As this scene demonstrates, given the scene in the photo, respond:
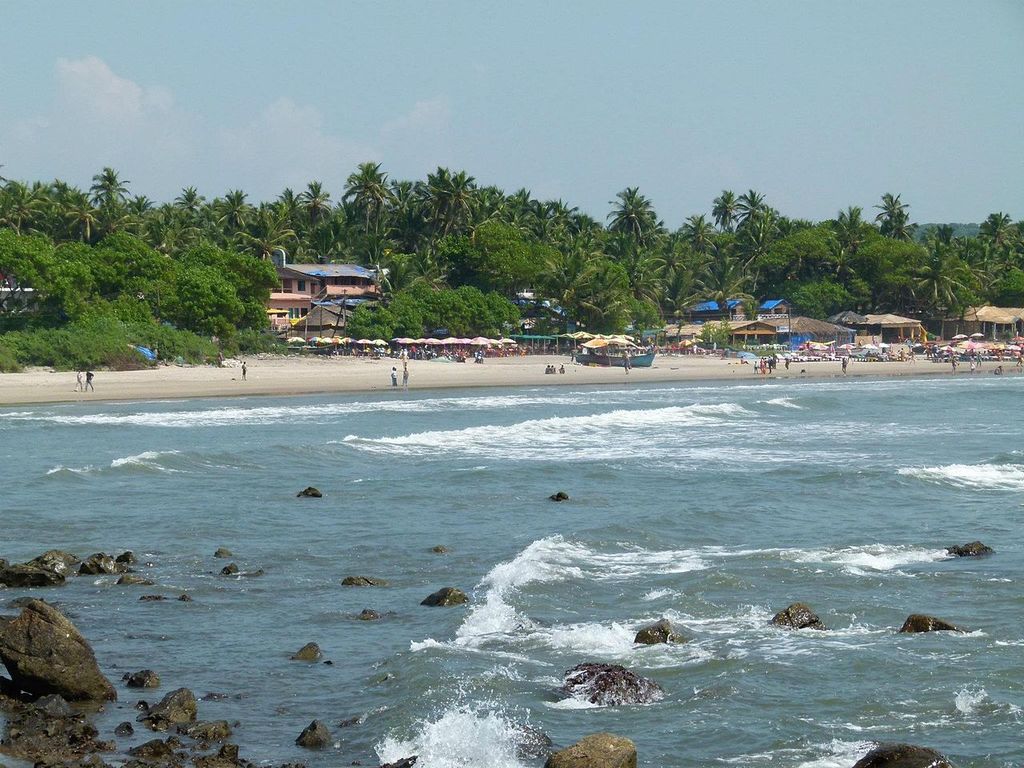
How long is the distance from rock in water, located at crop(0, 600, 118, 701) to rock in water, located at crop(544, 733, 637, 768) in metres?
5.01

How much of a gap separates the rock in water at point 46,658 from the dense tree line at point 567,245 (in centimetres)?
6339

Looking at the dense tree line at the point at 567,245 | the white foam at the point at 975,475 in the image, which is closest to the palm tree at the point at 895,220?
the dense tree line at the point at 567,245

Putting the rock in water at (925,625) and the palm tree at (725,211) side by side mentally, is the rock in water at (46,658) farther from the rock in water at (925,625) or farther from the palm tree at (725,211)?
the palm tree at (725,211)

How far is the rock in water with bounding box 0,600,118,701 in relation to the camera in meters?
12.5

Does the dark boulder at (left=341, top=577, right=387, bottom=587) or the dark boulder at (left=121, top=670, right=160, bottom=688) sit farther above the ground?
the dark boulder at (left=341, top=577, right=387, bottom=587)

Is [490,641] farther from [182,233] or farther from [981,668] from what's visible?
[182,233]

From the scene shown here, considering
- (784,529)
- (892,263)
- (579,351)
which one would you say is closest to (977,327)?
(892,263)

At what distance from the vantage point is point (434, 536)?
22.0m

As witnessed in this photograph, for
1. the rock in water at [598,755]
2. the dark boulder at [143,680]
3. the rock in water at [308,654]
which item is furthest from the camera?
the rock in water at [308,654]

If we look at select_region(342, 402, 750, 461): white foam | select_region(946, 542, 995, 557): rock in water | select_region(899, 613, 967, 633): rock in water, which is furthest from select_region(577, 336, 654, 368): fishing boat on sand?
select_region(899, 613, 967, 633): rock in water

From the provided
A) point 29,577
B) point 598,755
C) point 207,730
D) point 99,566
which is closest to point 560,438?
point 99,566

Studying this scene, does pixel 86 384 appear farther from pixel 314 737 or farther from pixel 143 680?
pixel 314 737

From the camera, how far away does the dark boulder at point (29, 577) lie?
17891 millimetres

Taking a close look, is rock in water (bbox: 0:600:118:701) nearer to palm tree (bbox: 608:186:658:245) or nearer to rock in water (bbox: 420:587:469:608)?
rock in water (bbox: 420:587:469:608)
